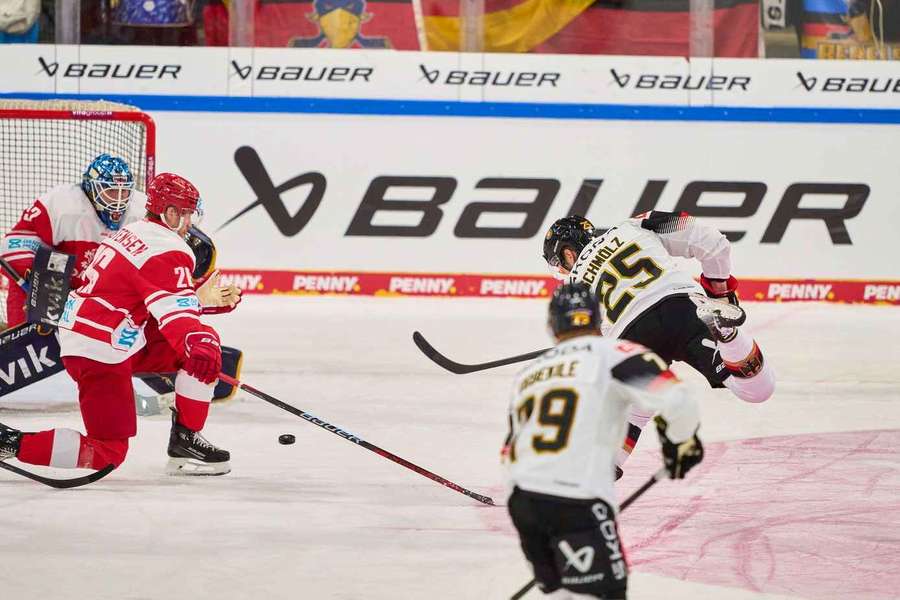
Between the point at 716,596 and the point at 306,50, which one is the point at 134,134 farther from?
the point at 716,596

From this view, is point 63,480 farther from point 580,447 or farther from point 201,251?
point 580,447

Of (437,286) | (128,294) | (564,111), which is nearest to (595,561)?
(128,294)

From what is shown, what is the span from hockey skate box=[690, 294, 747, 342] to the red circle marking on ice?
1.57 ft

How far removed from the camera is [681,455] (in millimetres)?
2715

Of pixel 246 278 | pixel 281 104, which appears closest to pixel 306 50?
pixel 281 104

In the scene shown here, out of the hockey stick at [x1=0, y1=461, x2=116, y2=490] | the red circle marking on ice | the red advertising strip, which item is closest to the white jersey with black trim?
the red circle marking on ice

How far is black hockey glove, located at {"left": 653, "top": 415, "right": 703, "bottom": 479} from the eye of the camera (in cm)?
271

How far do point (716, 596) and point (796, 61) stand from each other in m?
6.18

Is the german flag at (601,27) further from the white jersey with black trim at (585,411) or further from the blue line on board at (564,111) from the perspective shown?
the white jersey with black trim at (585,411)

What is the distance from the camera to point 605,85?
8.80 meters

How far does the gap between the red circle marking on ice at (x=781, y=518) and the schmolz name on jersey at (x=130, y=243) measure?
66.4 inches

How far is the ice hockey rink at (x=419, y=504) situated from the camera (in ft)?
11.3

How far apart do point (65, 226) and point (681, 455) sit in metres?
3.55

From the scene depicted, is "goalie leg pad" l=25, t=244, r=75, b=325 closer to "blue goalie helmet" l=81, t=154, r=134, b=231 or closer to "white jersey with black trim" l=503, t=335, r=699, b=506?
"blue goalie helmet" l=81, t=154, r=134, b=231
